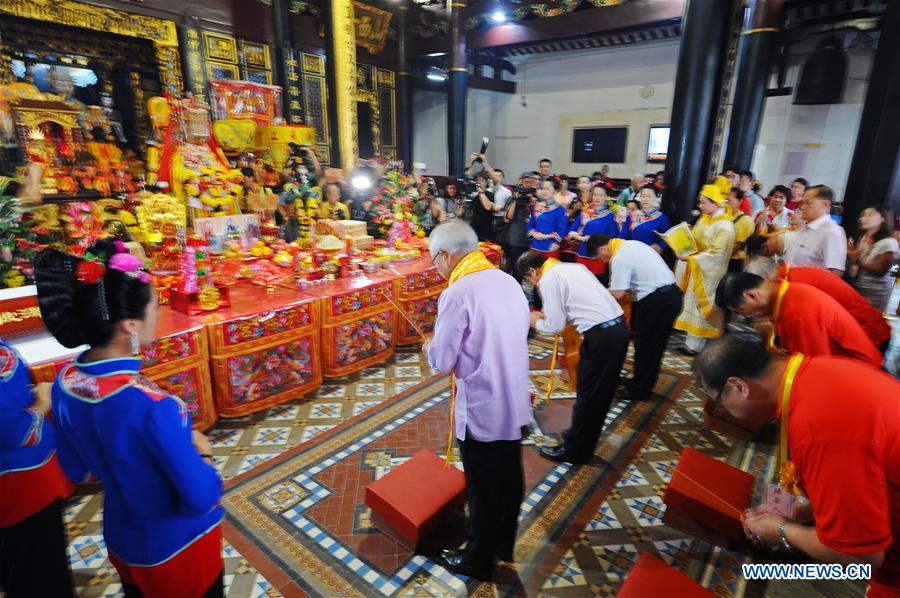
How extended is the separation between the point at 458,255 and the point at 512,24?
10.1 m

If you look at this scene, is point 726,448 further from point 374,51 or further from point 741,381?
point 374,51

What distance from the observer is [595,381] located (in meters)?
2.63

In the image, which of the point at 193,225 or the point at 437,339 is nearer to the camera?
the point at 437,339

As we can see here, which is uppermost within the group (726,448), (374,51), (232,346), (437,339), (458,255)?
(374,51)

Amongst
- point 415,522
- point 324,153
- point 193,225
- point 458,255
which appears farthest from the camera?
point 324,153

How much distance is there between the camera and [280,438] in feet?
9.79

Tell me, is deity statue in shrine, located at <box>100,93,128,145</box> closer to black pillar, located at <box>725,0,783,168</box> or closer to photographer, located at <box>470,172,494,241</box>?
photographer, located at <box>470,172,494,241</box>

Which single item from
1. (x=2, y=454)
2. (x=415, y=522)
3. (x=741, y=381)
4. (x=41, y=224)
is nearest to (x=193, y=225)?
(x=41, y=224)

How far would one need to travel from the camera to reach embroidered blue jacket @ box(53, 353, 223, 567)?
3.32ft

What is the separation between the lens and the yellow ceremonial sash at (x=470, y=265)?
1.78 meters

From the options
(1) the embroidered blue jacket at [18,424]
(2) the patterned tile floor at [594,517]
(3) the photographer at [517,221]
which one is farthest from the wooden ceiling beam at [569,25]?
(1) the embroidered blue jacket at [18,424]

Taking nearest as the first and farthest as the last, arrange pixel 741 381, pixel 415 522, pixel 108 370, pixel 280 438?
1. pixel 108 370
2. pixel 741 381
3. pixel 415 522
4. pixel 280 438

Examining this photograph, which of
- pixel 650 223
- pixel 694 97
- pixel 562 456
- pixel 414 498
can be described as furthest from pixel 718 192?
pixel 414 498

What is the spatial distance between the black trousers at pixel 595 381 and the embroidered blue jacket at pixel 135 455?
6.61ft
